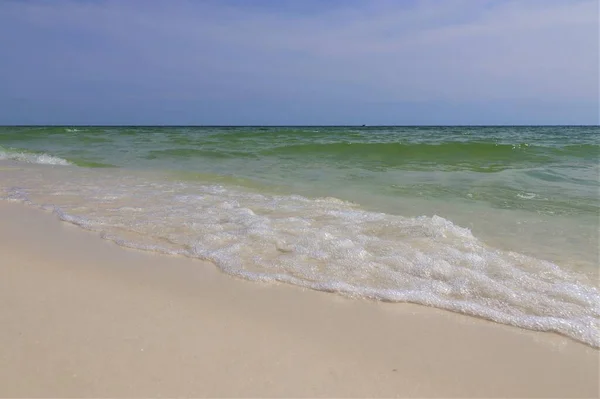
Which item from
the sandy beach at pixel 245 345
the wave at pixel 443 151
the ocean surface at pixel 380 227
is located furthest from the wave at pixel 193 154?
the sandy beach at pixel 245 345

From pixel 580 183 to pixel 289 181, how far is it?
13.8ft

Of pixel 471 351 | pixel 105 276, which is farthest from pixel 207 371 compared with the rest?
pixel 105 276

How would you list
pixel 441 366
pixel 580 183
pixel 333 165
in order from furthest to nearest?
pixel 333 165 → pixel 580 183 → pixel 441 366

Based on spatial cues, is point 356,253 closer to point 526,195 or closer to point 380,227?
point 380,227

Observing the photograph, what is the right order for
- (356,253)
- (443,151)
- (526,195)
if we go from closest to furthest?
(356,253), (526,195), (443,151)

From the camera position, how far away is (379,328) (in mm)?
2066

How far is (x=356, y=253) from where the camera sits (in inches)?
120

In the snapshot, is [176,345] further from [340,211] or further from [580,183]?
[580,183]

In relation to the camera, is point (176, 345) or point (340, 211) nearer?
point (176, 345)

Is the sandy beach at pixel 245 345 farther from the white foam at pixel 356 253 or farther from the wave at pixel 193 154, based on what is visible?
the wave at pixel 193 154

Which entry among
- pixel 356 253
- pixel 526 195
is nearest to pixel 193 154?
pixel 526 195

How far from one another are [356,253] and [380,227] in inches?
31.9

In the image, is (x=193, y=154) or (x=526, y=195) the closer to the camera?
(x=526, y=195)

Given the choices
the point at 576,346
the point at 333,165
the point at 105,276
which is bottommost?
the point at 576,346
